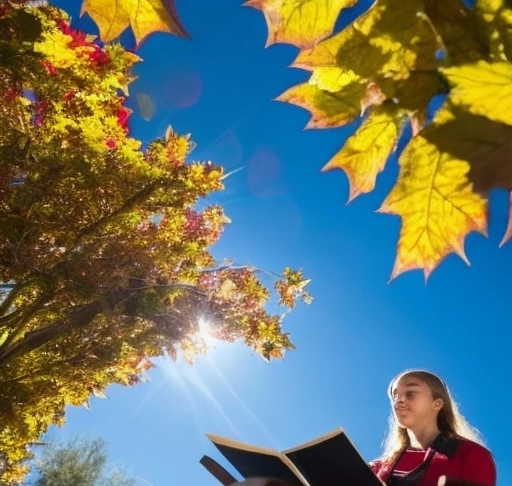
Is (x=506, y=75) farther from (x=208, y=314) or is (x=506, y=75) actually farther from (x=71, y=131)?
(x=208, y=314)

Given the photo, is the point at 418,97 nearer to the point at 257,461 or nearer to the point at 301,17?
the point at 301,17

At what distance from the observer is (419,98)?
0.53 meters

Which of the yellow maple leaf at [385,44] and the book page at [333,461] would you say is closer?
the yellow maple leaf at [385,44]

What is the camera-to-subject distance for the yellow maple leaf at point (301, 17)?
0.56 metres

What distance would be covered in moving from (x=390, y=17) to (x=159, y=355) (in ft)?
26.5

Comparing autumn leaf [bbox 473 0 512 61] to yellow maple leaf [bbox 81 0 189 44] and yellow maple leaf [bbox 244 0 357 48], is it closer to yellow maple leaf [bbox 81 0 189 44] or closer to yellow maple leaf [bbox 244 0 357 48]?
yellow maple leaf [bbox 244 0 357 48]

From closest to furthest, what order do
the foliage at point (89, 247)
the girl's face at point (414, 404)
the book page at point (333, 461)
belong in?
1. the book page at point (333, 461)
2. the girl's face at point (414, 404)
3. the foliage at point (89, 247)

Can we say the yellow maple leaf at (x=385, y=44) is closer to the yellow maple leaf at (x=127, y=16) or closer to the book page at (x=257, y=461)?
the yellow maple leaf at (x=127, y=16)

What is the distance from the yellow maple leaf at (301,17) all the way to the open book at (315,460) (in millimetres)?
1290

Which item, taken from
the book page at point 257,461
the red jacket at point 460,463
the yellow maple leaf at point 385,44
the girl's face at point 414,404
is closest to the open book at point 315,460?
the book page at point 257,461

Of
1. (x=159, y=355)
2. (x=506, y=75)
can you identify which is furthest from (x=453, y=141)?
(x=159, y=355)

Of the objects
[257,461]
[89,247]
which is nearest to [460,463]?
[257,461]

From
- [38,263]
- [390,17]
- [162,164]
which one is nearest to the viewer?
[390,17]

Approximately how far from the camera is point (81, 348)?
7.35 metres
